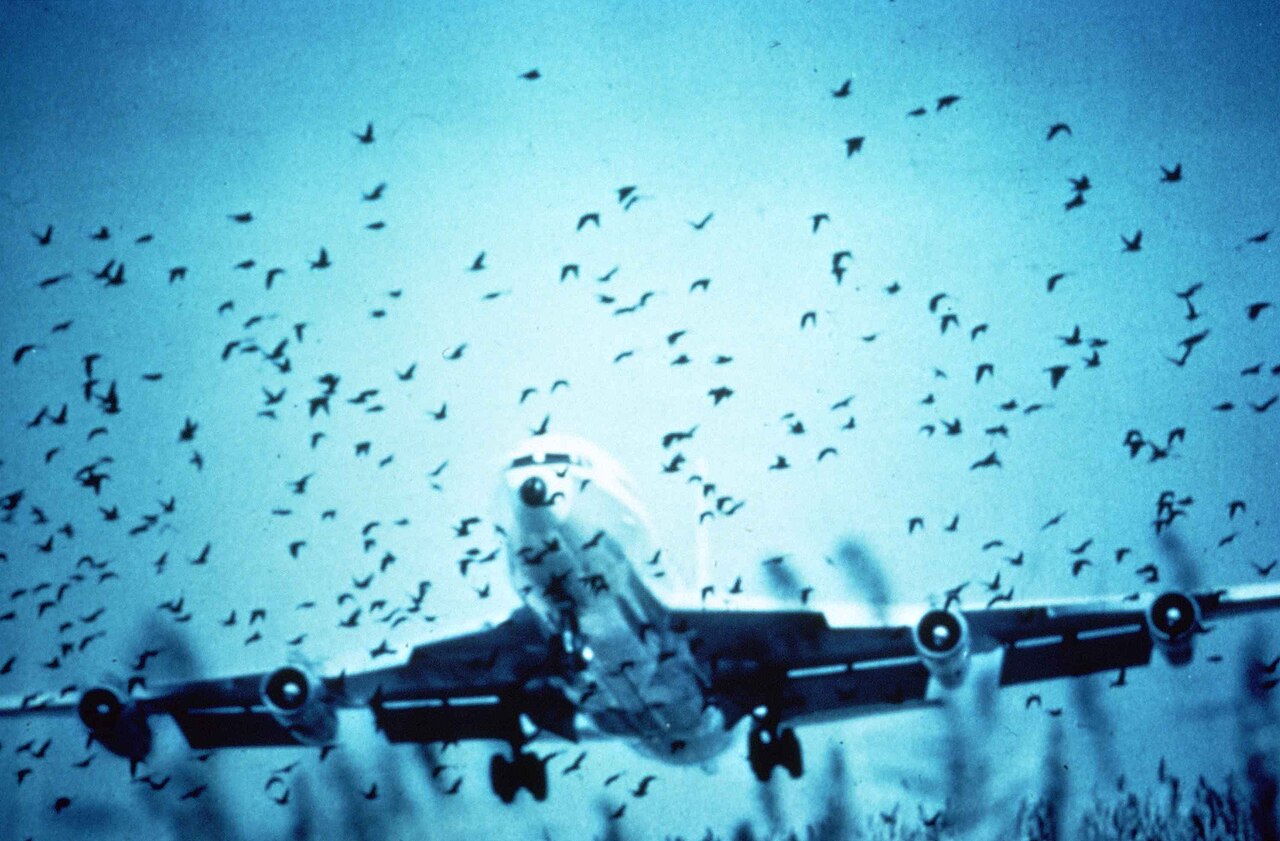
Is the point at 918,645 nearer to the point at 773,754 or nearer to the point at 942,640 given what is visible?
the point at 942,640

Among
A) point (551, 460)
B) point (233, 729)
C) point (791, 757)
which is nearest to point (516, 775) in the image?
point (791, 757)

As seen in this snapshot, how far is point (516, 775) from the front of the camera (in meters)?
12.0

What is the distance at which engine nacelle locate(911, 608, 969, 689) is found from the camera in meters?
10.6

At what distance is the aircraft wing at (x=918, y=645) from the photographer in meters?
10.3

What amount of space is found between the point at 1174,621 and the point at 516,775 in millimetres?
6184

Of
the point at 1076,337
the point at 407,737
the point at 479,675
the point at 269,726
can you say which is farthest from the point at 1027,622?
the point at 269,726

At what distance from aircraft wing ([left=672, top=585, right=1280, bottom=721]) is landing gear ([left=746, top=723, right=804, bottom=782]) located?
317 millimetres

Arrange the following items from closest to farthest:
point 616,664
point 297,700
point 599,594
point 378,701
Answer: point 599,594
point 616,664
point 297,700
point 378,701

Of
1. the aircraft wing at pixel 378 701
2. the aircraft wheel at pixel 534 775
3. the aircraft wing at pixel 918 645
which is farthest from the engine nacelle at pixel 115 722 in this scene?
the aircraft wing at pixel 918 645

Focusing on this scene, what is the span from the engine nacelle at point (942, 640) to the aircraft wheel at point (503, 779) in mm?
4135

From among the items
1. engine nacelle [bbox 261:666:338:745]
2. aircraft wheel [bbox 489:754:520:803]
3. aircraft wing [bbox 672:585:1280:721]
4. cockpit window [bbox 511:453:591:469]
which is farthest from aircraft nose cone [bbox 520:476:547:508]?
aircraft wheel [bbox 489:754:520:803]

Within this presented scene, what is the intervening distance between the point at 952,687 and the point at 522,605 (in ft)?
13.4

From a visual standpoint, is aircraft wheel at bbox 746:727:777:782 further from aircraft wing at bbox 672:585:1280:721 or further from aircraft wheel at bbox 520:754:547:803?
aircraft wheel at bbox 520:754:547:803

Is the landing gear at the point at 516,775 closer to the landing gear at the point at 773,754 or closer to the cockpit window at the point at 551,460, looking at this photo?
the landing gear at the point at 773,754
